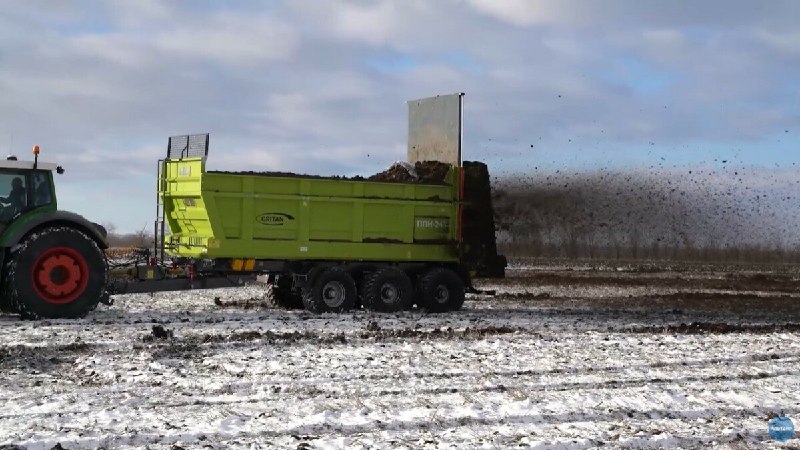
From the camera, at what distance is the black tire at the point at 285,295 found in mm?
17984

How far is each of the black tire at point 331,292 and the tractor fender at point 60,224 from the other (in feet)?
12.7

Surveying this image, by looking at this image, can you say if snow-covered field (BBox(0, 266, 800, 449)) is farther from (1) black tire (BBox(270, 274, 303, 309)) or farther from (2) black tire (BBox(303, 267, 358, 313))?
(1) black tire (BBox(270, 274, 303, 309))

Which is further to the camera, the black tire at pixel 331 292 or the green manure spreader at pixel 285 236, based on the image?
the black tire at pixel 331 292

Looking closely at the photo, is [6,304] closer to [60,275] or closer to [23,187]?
[60,275]

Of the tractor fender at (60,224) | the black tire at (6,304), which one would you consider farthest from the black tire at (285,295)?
the black tire at (6,304)

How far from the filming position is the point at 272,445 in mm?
6832

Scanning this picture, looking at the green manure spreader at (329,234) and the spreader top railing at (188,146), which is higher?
the spreader top railing at (188,146)

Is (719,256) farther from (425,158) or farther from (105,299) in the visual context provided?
(105,299)

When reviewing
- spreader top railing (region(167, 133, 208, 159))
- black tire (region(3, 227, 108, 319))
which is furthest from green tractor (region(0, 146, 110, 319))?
spreader top railing (region(167, 133, 208, 159))

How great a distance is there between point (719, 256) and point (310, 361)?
53354mm

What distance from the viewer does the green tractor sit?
Result: 1401 centimetres

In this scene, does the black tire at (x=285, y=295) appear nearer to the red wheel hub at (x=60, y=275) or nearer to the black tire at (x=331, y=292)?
the black tire at (x=331, y=292)

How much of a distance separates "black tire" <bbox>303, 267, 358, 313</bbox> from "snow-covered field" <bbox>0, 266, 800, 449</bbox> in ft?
1.71

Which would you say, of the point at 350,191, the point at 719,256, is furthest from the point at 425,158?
the point at 719,256
